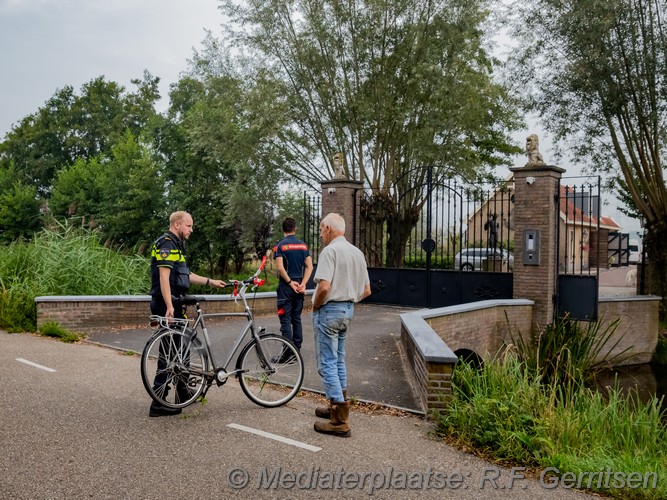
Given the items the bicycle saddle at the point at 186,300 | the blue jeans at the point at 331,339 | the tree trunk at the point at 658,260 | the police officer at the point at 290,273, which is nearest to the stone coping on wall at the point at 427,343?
the blue jeans at the point at 331,339

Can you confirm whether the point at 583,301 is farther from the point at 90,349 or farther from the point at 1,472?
the point at 1,472

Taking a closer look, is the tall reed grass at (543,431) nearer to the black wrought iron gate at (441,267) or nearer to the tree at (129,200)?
the black wrought iron gate at (441,267)

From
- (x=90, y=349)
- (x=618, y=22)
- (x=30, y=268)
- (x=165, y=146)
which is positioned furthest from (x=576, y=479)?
(x=165, y=146)

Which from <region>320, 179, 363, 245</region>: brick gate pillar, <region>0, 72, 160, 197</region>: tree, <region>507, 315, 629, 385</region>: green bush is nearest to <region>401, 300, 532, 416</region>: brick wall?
<region>507, 315, 629, 385</region>: green bush

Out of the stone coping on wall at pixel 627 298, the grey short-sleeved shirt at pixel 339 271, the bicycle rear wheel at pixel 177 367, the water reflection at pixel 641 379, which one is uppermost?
the grey short-sleeved shirt at pixel 339 271

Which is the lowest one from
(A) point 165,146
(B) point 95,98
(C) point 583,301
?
(C) point 583,301

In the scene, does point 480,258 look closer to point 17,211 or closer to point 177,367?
point 177,367

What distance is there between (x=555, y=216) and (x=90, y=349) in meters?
9.48

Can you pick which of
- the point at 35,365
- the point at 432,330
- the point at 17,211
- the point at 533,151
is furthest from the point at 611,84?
the point at 17,211

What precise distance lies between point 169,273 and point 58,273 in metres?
7.49

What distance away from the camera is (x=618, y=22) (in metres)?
15.4

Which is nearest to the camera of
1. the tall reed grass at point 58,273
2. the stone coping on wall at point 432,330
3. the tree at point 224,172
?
the stone coping on wall at point 432,330

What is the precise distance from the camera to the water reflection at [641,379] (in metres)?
13.0

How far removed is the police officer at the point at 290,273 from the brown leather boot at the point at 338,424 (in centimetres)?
270
